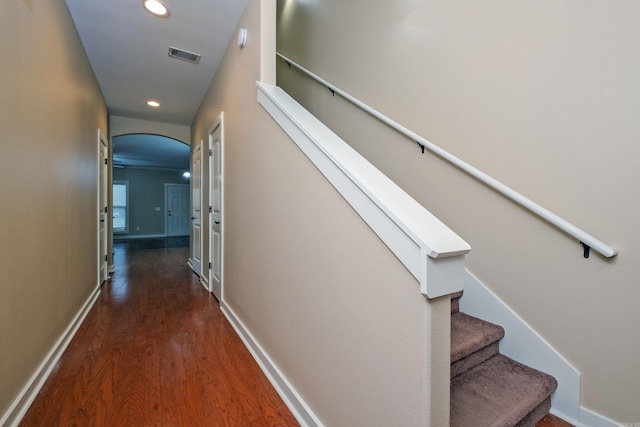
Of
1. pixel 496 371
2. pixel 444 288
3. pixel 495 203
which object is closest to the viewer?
pixel 444 288

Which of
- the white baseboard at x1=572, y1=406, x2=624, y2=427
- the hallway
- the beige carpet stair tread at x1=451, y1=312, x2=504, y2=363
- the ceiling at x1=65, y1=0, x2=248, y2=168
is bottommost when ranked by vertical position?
the hallway

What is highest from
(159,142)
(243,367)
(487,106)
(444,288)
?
(159,142)

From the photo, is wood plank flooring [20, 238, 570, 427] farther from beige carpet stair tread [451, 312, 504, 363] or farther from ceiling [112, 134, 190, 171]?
ceiling [112, 134, 190, 171]

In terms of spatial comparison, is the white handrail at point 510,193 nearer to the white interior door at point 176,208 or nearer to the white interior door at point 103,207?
the white interior door at point 103,207

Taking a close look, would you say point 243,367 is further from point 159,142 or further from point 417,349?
point 159,142

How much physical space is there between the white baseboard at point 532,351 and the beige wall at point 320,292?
0.94 metres

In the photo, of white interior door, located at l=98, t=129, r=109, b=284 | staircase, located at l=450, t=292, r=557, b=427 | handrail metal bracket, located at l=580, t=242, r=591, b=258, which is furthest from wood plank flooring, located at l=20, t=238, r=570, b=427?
white interior door, located at l=98, t=129, r=109, b=284

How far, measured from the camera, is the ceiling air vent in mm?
2795

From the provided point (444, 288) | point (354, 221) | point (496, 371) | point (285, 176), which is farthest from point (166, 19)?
point (496, 371)

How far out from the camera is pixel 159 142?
6.22 meters

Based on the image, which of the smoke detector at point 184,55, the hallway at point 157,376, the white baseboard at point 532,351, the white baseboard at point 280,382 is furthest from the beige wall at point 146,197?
the white baseboard at point 532,351

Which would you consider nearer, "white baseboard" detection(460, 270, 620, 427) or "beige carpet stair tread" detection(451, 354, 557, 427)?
"beige carpet stair tread" detection(451, 354, 557, 427)

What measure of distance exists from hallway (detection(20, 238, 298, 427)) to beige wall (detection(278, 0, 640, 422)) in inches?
56.2

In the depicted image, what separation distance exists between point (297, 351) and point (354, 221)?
2.72 ft
